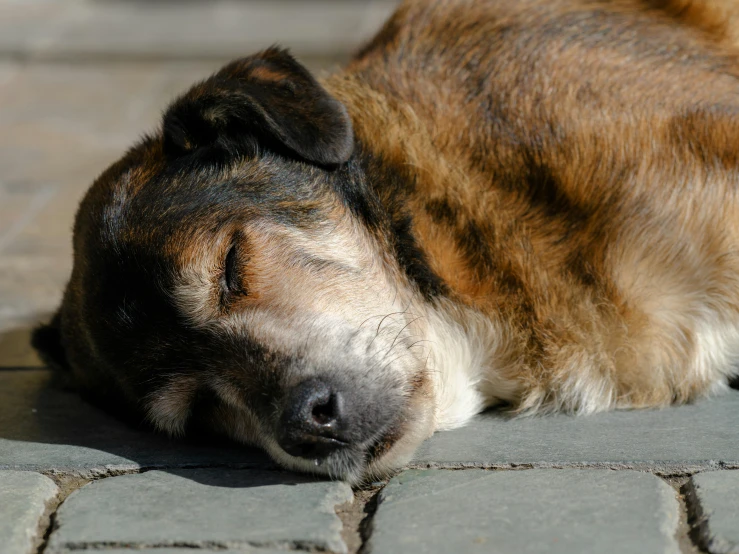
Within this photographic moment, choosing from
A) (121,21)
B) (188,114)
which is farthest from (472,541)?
(121,21)

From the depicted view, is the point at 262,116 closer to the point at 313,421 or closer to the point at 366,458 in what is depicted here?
the point at 313,421

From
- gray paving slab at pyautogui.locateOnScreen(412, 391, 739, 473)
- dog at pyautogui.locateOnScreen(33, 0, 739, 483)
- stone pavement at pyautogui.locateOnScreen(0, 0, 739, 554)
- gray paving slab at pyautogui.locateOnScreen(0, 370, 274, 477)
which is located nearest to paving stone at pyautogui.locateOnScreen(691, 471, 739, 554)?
stone pavement at pyautogui.locateOnScreen(0, 0, 739, 554)

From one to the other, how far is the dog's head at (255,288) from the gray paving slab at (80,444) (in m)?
0.08

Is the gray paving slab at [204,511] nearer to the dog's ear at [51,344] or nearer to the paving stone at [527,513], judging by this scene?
the paving stone at [527,513]

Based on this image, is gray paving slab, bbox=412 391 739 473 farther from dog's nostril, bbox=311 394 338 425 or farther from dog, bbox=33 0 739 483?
dog's nostril, bbox=311 394 338 425

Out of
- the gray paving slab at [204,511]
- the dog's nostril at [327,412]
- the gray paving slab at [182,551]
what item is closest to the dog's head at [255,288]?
the dog's nostril at [327,412]

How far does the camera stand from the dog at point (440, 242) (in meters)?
Answer: 3.28

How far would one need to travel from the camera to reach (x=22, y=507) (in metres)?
2.96

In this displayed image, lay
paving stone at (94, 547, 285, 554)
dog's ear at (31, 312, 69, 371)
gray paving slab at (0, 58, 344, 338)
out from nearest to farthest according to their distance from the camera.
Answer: paving stone at (94, 547, 285, 554), dog's ear at (31, 312, 69, 371), gray paving slab at (0, 58, 344, 338)

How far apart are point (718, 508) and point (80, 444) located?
202cm

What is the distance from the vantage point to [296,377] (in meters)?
3.07

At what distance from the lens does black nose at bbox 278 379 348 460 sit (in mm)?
2939

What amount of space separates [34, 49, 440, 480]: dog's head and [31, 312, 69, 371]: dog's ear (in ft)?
0.74

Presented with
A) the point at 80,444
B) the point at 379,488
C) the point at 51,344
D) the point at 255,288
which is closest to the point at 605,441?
the point at 379,488
